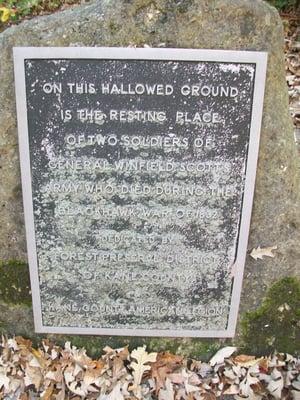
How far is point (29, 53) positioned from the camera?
190 centimetres

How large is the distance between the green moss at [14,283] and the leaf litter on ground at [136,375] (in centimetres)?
24

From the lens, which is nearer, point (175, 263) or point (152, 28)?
point (152, 28)

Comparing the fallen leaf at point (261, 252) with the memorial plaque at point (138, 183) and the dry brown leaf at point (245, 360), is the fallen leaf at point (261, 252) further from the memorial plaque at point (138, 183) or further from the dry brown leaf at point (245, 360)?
the dry brown leaf at point (245, 360)

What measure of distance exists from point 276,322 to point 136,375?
0.80 metres

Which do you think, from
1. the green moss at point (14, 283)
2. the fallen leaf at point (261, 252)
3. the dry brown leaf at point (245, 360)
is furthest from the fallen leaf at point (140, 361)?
the fallen leaf at point (261, 252)

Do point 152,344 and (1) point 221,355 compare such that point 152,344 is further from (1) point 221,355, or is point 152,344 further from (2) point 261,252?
(2) point 261,252

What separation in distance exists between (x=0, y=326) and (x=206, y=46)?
1812mm

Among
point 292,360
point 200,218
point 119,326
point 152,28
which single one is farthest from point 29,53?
point 292,360

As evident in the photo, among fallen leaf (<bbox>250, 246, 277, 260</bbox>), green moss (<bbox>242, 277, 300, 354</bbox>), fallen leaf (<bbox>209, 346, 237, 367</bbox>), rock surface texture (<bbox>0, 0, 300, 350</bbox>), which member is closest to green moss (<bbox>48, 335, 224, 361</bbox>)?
fallen leaf (<bbox>209, 346, 237, 367</bbox>)

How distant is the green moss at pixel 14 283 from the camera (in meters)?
2.34

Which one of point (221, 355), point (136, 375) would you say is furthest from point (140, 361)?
point (221, 355)

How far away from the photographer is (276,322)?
8.01ft

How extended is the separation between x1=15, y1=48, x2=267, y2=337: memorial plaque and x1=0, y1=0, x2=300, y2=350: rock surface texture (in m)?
0.07

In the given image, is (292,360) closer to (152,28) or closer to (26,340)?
(26,340)
